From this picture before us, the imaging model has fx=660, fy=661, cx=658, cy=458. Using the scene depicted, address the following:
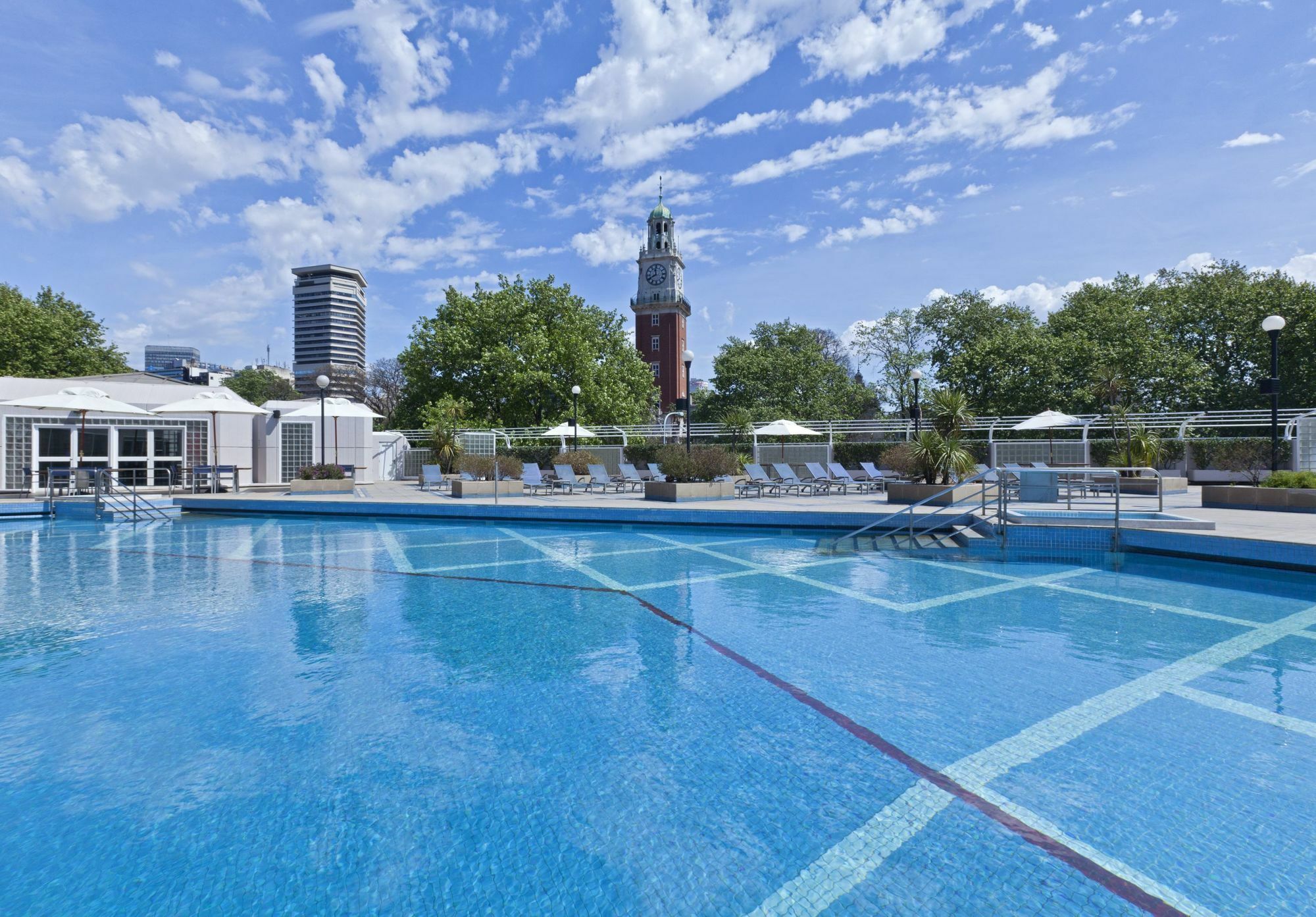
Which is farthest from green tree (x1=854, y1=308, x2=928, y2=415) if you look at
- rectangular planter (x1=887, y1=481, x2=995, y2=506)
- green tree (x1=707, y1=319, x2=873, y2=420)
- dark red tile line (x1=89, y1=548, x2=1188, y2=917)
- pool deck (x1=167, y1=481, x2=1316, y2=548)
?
dark red tile line (x1=89, y1=548, x2=1188, y2=917)

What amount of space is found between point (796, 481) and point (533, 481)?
23.7 ft

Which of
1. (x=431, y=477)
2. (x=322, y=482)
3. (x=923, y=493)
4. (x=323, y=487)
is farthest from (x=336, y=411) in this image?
(x=923, y=493)

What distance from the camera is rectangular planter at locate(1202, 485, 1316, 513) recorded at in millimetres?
11875

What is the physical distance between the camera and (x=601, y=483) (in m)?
19.2

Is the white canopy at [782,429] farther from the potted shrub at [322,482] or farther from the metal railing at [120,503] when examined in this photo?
the metal railing at [120,503]

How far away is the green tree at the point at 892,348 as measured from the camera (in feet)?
123

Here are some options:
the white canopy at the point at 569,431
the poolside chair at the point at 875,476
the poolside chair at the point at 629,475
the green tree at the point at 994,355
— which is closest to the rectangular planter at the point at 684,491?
the poolside chair at the point at 629,475

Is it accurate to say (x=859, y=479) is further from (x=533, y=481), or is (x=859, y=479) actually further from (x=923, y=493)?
(x=533, y=481)

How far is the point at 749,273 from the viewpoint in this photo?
1136 inches

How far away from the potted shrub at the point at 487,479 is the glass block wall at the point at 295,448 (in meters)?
6.99

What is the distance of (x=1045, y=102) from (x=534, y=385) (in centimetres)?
2152

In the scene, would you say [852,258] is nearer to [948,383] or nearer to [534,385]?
[948,383]

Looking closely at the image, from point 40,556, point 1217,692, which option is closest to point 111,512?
point 40,556

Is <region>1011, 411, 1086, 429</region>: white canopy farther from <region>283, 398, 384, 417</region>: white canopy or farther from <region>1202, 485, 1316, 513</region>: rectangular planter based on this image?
<region>283, 398, 384, 417</region>: white canopy
